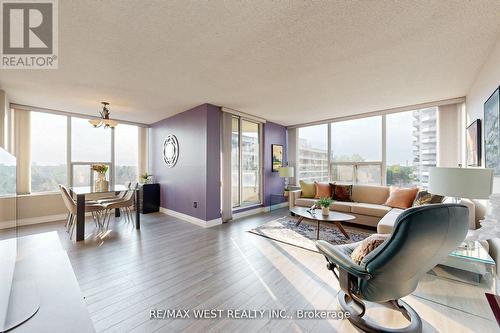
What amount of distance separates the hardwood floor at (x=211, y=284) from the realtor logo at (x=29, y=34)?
2.42 metres

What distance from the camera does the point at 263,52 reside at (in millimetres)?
2160

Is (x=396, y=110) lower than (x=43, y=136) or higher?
higher

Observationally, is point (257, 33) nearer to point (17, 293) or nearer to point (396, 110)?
point (17, 293)

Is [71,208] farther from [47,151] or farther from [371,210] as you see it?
[371,210]

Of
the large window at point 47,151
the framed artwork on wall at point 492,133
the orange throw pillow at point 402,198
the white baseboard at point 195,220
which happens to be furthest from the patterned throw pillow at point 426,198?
the large window at point 47,151

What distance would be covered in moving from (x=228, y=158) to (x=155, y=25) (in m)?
2.84

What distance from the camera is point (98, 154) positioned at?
5098 millimetres

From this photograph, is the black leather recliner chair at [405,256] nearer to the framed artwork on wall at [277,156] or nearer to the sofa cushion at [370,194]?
the sofa cushion at [370,194]

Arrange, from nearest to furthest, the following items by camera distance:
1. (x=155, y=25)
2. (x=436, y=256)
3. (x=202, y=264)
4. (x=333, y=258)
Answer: (x=436, y=256), (x=333, y=258), (x=155, y=25), (x=202, y=264)

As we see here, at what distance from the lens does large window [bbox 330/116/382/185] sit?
480cm

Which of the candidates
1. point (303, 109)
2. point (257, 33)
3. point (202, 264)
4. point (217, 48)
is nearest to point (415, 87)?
point (303, 109)

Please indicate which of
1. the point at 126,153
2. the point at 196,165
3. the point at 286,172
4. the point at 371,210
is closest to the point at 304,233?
the point at 371,210

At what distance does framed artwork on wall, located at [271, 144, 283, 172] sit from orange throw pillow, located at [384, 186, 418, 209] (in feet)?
9.09

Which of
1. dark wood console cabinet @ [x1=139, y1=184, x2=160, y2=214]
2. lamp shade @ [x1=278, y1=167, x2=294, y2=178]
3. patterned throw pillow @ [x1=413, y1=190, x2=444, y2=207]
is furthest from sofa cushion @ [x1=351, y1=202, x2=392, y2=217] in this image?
dark wood console cabinet @ [x1=139, y1=184, x2=160, y2=214]
